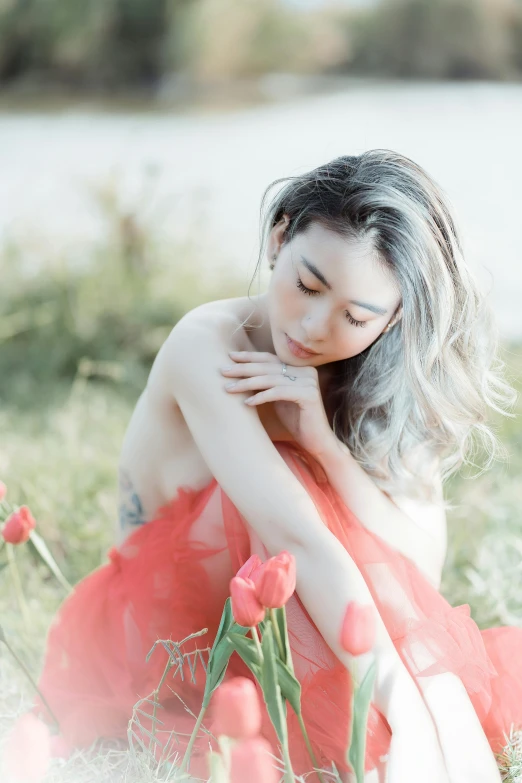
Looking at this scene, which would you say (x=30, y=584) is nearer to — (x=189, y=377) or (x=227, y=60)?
(x=189, y=377)

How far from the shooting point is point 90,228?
3090 mm

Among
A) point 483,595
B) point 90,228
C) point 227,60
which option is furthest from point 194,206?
point 483,595

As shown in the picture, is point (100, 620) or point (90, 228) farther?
point (90, 228)

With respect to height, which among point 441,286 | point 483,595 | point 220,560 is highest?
point 441,286

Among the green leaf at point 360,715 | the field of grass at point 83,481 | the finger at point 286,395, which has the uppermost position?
the finger at point 286,395

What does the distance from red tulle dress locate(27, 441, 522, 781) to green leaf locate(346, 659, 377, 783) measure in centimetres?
21

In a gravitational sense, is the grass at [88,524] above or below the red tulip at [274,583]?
below

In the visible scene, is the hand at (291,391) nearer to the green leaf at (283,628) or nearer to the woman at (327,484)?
the woman at (327,484)

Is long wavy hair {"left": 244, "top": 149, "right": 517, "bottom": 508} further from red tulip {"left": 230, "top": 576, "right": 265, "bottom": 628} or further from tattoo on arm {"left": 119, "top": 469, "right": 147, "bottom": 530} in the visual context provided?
red tulip {"left": 230, "top": 576, "right": 265, "bottom": 628}

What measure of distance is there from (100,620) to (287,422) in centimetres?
40

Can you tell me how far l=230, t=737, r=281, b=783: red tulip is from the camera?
69cm

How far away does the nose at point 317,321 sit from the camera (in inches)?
38.9

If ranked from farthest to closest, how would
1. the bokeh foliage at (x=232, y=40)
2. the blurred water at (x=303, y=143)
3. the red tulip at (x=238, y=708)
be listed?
the bokeh foliage at (x=232, y=40) < the blurred water at (x=303, y=143) < the red tulip at (x=238, y=708)

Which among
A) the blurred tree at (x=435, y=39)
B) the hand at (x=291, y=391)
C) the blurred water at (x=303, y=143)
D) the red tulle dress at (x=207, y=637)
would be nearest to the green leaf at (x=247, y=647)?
the red tulle dress at (x=207, y=637)
